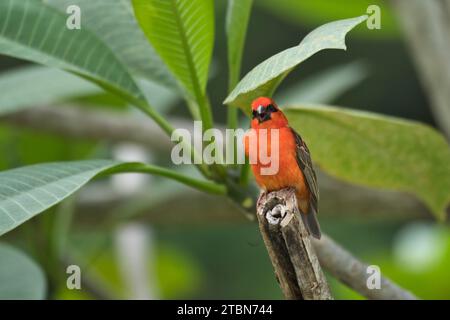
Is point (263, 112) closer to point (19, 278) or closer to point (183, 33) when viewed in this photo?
point (183, 33)

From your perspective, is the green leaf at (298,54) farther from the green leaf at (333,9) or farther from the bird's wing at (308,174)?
the green leaf at (333,9)

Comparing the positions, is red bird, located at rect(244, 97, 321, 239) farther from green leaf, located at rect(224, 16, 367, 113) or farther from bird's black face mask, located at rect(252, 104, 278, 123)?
green leaf, located at rect(224, 16, 367, 113)

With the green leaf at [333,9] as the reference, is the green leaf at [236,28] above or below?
below

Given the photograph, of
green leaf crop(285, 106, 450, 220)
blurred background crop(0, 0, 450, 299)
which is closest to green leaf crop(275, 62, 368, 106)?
blurred background crop(0, 0, 450, 299)

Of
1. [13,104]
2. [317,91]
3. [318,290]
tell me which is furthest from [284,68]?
[317,91]

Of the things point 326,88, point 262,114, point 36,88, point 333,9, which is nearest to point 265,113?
point 262,114

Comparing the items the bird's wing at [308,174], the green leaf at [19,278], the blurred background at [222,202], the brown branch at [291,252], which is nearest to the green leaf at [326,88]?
the blurred background at [222,202]
